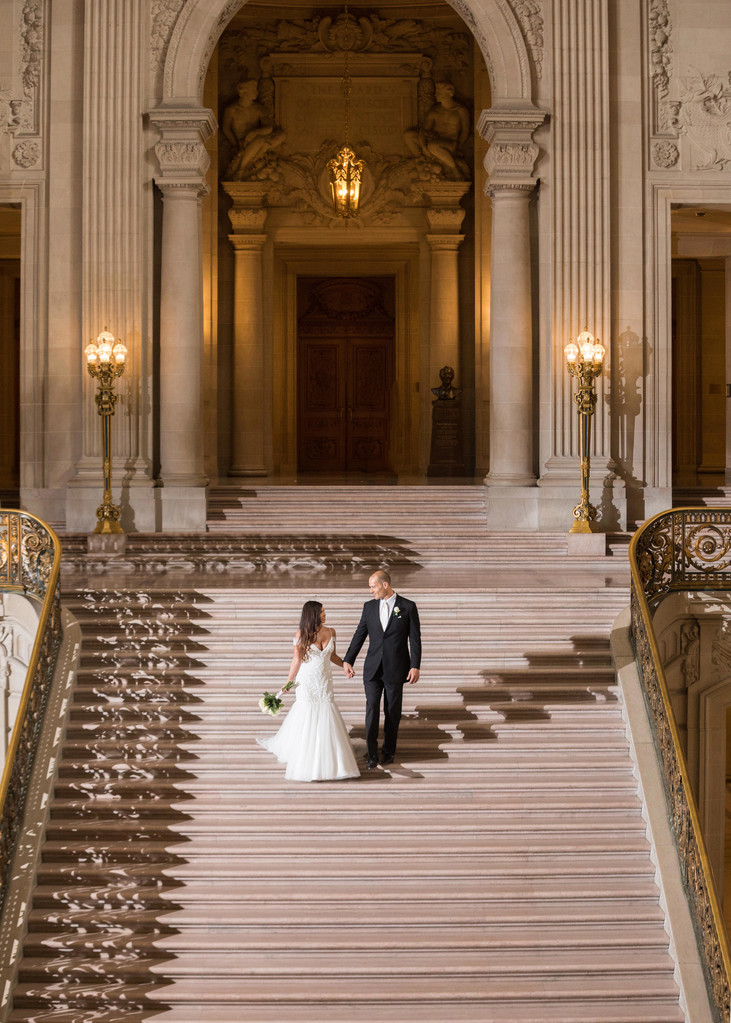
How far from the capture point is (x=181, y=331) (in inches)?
590

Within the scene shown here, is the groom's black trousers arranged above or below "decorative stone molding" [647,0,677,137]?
below

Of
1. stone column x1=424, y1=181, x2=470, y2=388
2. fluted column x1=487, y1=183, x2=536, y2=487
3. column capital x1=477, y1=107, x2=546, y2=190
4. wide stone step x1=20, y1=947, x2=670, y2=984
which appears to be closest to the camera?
wide stone step x1=20, y1=947, x2=670, y2=984

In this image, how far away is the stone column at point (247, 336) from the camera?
67.4ft

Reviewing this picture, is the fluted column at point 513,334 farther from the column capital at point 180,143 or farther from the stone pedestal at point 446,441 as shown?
the stone pedestal at point 446,441

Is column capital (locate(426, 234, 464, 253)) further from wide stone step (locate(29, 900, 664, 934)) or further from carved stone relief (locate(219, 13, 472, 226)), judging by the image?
wide stone step (locate(29, 900, 664, 934))

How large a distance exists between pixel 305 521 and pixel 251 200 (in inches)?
328

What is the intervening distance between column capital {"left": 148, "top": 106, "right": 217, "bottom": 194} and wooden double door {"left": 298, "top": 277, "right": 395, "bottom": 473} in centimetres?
869

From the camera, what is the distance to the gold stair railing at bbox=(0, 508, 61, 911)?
25.9ft

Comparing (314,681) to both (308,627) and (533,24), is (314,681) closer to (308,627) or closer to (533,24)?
(308,627)

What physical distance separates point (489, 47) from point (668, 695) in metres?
9.74

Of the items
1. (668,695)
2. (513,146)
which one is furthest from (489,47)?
(668,695)

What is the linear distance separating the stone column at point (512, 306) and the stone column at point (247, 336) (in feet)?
21.7

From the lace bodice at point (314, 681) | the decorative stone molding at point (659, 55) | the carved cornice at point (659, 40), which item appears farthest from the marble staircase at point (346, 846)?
Answer: the carved cornice at point (659, 40)

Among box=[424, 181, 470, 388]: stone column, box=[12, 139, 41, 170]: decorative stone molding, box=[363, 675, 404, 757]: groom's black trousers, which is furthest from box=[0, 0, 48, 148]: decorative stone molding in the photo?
box=[363, 675, 404, 757]: groom's black trousers
